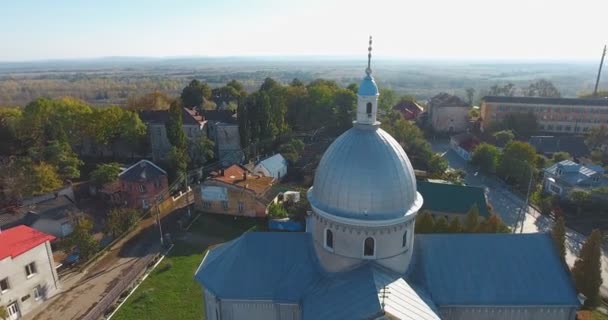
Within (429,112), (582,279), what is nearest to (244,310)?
(582,279)

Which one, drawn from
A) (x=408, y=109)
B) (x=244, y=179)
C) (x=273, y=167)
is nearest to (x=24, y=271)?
(x=244, y=179)

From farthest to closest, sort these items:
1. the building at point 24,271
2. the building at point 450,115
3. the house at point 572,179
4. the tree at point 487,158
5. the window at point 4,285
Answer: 1. the building at point 450,115
2. the tree at point 487,158
3. the house at point 572,179
4. the building at point 24,271
5. the window at point 4,285

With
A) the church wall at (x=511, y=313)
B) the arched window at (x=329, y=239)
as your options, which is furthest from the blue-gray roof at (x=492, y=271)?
the arched window at (x=329, y=239)

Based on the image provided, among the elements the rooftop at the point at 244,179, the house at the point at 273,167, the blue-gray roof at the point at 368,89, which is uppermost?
the blue-gray roof at the point at 368,89

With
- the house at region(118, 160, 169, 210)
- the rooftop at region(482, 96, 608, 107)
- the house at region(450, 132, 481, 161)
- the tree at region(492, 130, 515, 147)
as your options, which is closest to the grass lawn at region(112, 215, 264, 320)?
the house at region(118, 160, 169, 210)

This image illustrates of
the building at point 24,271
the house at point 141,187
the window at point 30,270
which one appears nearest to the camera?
the building at point 24,271

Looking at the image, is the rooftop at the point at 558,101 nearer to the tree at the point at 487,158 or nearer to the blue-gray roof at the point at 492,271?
the tree at the point at 487,158

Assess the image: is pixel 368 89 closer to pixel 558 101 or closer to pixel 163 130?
pixel 163 130
